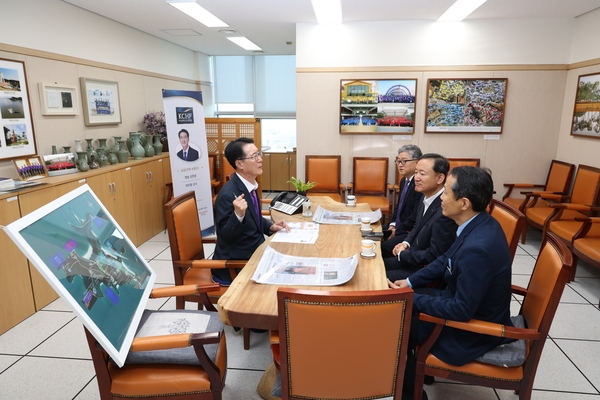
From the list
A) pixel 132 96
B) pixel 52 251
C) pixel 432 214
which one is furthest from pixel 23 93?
pixel 432 214

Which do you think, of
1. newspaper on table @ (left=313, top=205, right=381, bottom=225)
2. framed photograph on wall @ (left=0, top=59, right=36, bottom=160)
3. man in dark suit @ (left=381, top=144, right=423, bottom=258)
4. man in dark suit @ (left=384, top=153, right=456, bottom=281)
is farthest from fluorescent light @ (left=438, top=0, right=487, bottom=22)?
framed photograph on wall @ (left=0, top=59, right=36, bottom=160)

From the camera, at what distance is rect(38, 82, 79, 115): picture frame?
4.07 meters

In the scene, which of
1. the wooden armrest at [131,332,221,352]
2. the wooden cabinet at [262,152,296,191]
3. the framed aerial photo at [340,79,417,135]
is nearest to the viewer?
→ the wooden armrest at [131,332,221,352]

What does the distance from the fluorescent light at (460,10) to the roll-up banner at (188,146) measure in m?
3.41

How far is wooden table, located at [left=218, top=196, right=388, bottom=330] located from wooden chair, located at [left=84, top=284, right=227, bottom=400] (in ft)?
0.46

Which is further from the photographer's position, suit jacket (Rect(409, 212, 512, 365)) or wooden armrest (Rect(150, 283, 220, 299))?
wooden armrest (Rect(150, 283, 220, 299))

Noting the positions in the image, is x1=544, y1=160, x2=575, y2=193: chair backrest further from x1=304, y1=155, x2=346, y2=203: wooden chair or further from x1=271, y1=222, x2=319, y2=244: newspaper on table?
x1=271, y1=222, x2=319, y2=244: newspaper on table

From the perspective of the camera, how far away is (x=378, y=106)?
224 inches

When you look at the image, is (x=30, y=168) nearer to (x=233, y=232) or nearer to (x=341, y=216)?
(x=233, y=232)

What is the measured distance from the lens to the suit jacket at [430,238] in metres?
2.39

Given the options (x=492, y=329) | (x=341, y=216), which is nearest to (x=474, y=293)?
(x=492, y=329)

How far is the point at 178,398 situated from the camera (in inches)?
66.8

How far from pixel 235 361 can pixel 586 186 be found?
4.52 m

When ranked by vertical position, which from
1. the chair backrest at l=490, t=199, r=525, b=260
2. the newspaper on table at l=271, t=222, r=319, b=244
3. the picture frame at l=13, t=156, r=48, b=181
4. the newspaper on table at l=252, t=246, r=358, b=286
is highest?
the picture frame at l=13, t=156, r=48, b=181
